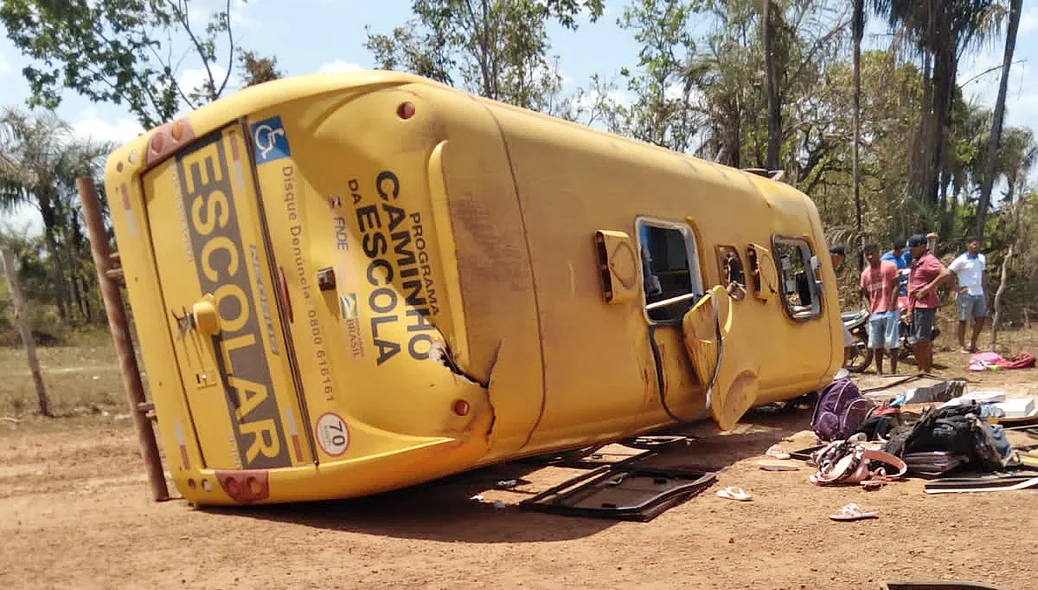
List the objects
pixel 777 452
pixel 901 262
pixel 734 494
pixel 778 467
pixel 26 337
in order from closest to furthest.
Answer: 1. pixel 734 494
2. pixel 778 467
3. pixel 777 452
4. pixel 26 337
5. pixel 901 262

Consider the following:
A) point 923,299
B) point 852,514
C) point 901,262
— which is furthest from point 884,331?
point 852,514

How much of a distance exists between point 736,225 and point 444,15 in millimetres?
12516

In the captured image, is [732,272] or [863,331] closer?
[732,272]

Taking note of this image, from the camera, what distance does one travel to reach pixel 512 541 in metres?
4.05

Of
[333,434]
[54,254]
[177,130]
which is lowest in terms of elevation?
[333,434]

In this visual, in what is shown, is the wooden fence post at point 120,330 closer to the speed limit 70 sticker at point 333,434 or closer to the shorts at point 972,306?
the speed limit 70 sticker at point 333,434

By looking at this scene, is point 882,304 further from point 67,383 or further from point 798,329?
point 67,383

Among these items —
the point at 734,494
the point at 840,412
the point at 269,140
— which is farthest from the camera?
the point at 840,412

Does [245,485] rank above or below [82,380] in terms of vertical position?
below

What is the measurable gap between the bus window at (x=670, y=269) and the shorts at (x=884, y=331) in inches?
204

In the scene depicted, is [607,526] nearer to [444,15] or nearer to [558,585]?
[558,585]

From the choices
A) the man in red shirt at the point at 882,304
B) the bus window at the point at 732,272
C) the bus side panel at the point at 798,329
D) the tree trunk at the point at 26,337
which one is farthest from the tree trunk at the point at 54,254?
the bus window at the point at 732,272

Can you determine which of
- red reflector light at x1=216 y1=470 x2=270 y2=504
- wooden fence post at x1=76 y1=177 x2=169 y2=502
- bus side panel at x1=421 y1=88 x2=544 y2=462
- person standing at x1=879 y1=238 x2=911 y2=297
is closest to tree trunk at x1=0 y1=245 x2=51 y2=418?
wooden fence post at x1=76 y1=177 x2=169 y2=502

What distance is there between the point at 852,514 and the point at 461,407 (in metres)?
2.10
